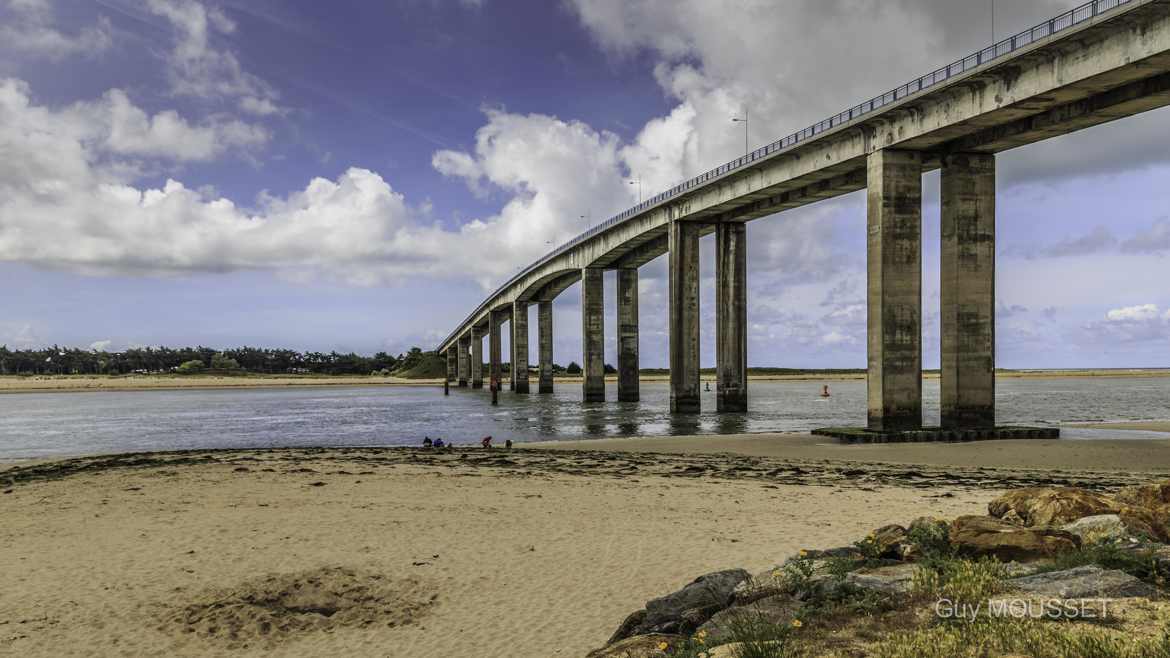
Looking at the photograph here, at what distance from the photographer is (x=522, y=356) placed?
95.9m

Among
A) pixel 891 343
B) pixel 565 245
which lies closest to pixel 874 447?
pixel 891 343

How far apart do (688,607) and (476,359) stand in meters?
127

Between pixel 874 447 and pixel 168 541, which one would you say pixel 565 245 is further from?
pixel 168 541

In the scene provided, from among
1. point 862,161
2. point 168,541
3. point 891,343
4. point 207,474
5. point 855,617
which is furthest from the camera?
point 862,161

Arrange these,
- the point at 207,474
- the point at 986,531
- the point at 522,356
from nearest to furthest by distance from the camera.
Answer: the point at 986,531 < the point at 207,474 < the point at 522,356

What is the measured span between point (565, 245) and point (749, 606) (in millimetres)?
69466

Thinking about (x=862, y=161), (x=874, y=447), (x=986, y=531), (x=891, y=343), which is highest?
(x=862, y=161)

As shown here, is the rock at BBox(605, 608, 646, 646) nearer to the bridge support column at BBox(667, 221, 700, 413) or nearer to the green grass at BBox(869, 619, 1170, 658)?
the green grass at BBox(869, 619, 1170, 658)

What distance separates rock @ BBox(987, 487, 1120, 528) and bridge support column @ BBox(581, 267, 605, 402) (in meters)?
60.3

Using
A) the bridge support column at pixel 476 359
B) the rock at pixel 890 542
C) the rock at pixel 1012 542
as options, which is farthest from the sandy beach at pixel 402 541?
the bridge support column at pixel 476 359

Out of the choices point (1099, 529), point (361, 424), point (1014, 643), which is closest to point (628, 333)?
point (361, 424)

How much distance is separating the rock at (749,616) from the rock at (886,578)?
67 cm

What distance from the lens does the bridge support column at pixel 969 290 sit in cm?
3152

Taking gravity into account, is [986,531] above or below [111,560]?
above
